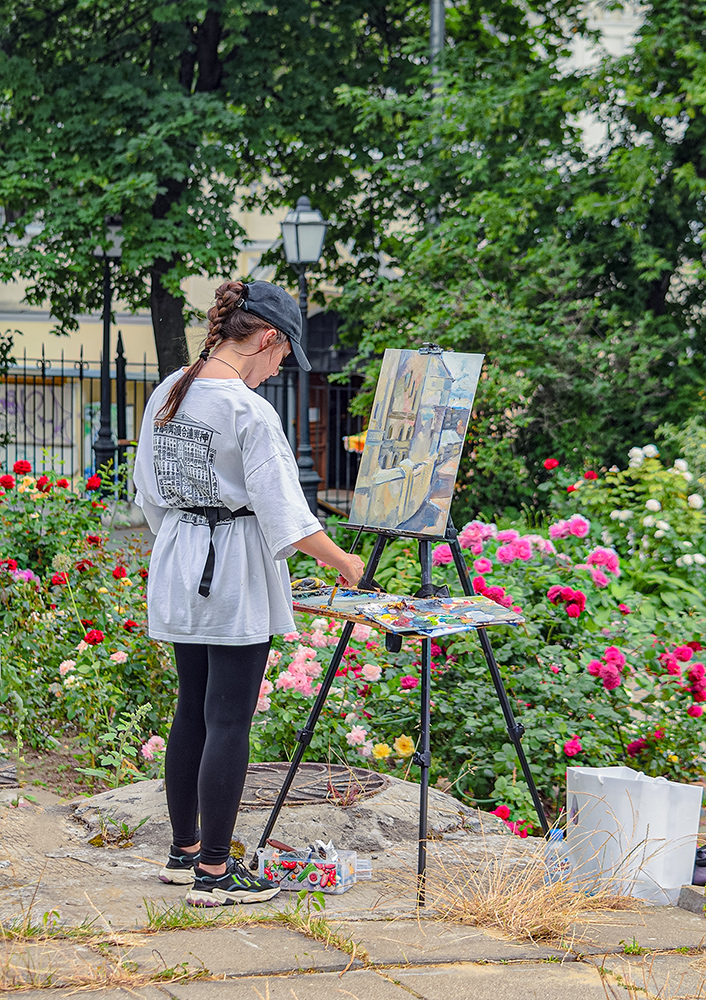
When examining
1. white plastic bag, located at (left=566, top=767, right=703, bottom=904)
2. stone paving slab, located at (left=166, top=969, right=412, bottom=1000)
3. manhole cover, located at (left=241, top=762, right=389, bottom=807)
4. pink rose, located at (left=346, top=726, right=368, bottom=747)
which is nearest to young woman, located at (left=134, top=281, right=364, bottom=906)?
stone paving slab, located at (left=166, top=969, right=412, bottom=1000)

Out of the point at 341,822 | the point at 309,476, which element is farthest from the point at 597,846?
the point at 309,476

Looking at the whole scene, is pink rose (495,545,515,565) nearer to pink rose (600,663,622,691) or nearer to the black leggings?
pink rose (600,663,622,691)

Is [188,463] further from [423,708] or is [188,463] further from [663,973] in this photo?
[663,973]

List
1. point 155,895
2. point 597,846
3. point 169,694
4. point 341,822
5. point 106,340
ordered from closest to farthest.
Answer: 1. point 155,895
2. point 597,846
3. point 341,822
4. point 169,694
5. point 106,340

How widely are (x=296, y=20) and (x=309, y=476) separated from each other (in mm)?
5291

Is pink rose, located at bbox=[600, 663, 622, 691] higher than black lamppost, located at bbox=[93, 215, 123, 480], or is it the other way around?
black lamppost, located at bbox=[93, 215, 123, 480]

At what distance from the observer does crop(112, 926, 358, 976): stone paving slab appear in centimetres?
227

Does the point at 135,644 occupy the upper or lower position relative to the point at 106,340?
lower

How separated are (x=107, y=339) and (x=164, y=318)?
703 mm

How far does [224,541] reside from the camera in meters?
2.77

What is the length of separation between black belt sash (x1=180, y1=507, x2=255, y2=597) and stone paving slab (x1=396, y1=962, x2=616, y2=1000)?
1.07 m

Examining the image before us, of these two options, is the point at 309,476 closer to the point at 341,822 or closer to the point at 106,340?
the point at 106,340

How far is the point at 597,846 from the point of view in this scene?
128 inches

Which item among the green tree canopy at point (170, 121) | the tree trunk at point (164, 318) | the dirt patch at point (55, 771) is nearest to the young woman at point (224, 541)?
the dirt patch at point (55, 771)
